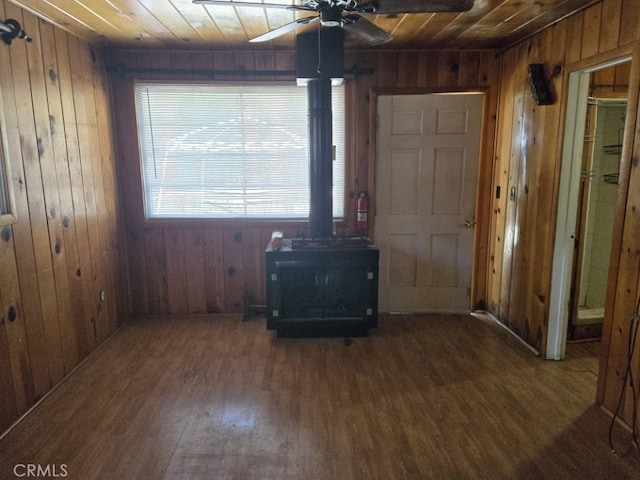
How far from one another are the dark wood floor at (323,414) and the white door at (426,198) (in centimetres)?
62

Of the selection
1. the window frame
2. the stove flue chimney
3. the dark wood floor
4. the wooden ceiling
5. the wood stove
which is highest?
the wooden ceiling

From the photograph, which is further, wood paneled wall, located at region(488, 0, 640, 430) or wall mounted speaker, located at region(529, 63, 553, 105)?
wall mounted speaker, located at region(529, 63, 553, 105)

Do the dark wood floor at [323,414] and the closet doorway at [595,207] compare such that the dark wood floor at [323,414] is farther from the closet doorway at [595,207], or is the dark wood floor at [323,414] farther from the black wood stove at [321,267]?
the closet doorway at [595,207]

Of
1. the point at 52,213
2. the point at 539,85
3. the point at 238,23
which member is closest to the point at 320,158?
→ the point at 238,23

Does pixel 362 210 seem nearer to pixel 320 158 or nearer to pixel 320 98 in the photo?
pixel 320 158

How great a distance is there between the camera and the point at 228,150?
3.73 m

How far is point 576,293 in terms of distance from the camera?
329 cm

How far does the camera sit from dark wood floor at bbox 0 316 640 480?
1.99 m

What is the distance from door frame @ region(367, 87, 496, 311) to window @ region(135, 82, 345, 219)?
282mm

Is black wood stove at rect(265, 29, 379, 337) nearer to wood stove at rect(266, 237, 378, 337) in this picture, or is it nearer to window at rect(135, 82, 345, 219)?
wood stove at rect(266, 237, 378, 337)

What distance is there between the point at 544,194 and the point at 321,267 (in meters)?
1.71

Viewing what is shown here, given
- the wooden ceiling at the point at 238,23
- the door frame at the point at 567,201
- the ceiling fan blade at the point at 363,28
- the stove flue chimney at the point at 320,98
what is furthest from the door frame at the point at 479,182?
the ceiling fan blade at the point at 363,28

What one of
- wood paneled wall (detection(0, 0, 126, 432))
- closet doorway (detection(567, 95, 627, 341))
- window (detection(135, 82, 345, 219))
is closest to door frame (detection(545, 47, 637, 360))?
closet doorway (detection(567, 95, 627, 341))

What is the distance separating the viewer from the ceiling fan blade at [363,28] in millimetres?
2215
